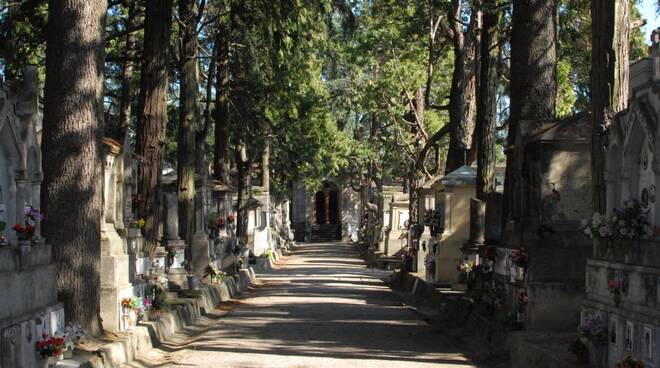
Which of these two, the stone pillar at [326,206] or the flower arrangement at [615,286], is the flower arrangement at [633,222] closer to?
the flower arrangement at [615,286]

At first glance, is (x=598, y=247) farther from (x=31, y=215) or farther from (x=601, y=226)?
(x=31, y=215)

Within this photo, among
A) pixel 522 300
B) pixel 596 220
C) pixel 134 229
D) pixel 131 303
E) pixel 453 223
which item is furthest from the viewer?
pixel 453 223

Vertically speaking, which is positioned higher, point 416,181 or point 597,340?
point 416,181

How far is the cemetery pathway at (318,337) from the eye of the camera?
13.7 metres

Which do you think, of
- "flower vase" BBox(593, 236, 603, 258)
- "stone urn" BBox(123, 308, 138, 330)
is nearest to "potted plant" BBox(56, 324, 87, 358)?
"stone urn" BBox(123, 308, 138, 330)

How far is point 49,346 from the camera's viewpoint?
1017 cm

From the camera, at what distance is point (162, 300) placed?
56.0ft

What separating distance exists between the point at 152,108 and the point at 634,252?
1160cm

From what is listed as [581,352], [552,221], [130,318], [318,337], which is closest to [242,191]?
[318,337]

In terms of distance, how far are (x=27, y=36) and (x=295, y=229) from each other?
3051 inches

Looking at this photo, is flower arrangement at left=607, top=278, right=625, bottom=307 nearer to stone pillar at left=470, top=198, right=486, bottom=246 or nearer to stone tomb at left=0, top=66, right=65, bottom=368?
stone tomb at left=0, top=66, right=65, bottom=368

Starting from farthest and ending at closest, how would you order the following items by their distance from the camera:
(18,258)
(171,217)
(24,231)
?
(171,217) → (24,231) → (18,258)

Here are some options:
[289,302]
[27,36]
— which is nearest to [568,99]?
[289,302]

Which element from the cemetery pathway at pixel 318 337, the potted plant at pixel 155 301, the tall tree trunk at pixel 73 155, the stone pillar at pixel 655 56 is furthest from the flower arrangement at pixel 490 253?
the stone pillar at pixel 655 56
